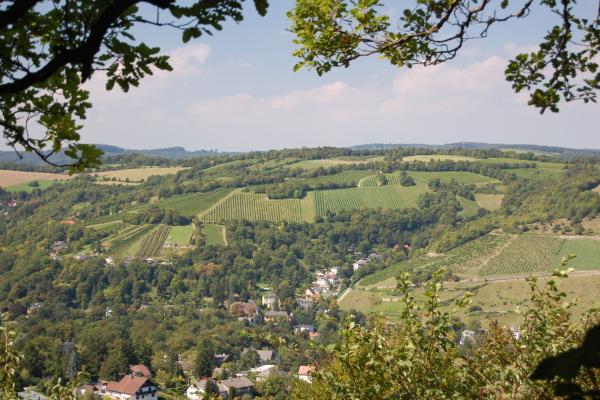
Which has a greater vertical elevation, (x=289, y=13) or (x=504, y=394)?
(x=289, y=13)

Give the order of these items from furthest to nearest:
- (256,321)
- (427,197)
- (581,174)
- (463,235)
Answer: (427,197)
(581,174)
(463,235)
(256,321)

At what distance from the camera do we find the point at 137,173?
170 m

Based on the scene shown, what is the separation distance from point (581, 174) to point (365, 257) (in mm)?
51295

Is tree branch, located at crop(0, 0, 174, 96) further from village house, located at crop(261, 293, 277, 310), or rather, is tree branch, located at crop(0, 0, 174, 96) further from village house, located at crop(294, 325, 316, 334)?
village house, located at crop(261, 293, 277, 310)

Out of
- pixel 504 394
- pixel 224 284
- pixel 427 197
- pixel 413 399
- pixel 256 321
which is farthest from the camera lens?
pixel 427 197

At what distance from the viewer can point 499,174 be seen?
486 ft

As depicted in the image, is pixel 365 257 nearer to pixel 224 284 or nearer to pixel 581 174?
pixel 224 284

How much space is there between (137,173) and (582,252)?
4750 inches

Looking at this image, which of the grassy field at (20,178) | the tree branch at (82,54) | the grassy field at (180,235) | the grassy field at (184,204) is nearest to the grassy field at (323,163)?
the grassy field at (184,204)

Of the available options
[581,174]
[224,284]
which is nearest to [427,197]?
[581,174]

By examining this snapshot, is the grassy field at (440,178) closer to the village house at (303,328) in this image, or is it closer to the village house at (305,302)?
the village house at (305,302)

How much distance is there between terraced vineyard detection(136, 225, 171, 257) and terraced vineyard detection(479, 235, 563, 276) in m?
59.6

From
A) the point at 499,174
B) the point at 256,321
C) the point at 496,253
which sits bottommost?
the point at 256,321

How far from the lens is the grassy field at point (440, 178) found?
149250 mm
